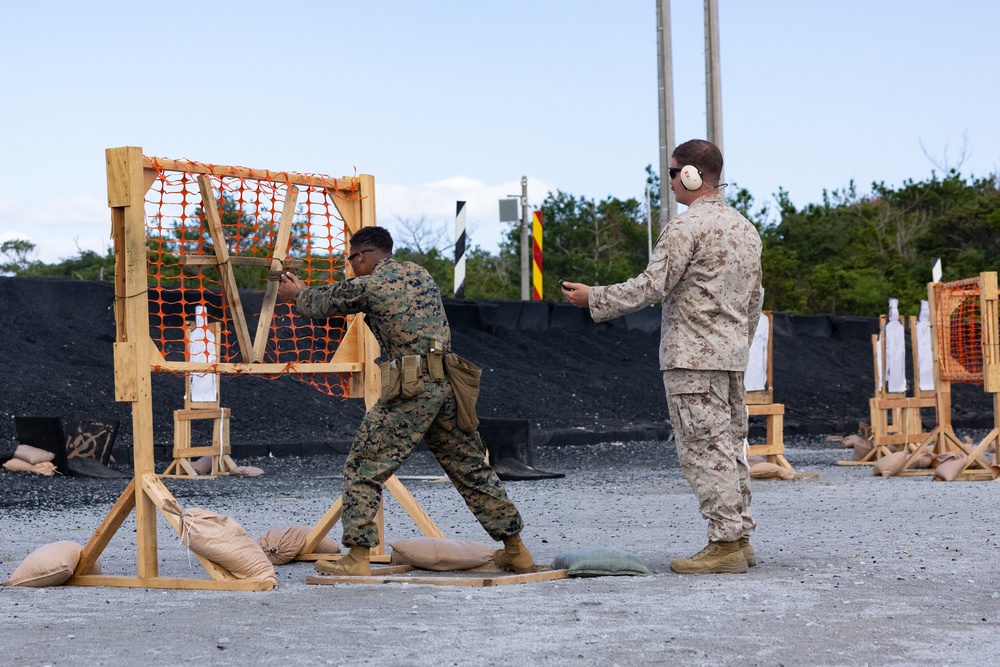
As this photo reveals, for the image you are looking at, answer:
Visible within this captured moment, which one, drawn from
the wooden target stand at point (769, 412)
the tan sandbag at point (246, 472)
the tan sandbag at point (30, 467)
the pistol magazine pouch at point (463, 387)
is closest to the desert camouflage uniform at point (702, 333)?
the pistol magazine pouch at point (463, 387)

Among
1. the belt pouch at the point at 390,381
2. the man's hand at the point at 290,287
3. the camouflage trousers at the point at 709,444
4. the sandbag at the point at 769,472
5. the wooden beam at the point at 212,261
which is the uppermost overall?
the wooden beam at the point at 212,261

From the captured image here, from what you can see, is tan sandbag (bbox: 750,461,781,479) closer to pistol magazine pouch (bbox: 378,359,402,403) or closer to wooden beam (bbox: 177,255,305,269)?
wooden beam (bbox: 177,255,305,269)

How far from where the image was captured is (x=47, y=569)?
249 inches

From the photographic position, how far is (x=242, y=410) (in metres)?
17.8

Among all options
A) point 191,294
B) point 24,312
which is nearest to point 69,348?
point 24,312

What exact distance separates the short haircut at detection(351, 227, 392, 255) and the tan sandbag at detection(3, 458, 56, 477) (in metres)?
7.54

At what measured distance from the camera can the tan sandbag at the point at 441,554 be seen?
663 cm

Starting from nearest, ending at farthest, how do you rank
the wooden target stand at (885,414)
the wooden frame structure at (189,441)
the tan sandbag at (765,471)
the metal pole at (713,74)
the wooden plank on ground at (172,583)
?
1. the wooden plank on ground at (172,583)
2. the tan sandbag at (765,471)
3. the wooden frame structure at (189,441)
4. the wooden target stand at (885,414)
5. the metal pole at (713,74)

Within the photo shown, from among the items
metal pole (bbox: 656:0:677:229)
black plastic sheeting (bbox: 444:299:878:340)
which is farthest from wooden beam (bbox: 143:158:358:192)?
black plastic sheeting (bbox: 444:299:878:340)

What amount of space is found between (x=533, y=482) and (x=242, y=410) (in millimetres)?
6093

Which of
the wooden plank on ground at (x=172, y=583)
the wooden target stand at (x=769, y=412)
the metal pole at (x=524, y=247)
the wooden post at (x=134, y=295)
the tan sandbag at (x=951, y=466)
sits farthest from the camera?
the metal pole at (x=524, y=247)

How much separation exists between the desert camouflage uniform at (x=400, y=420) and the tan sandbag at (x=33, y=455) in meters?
7.63

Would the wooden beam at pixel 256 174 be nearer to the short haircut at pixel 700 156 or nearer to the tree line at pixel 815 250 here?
the short haircut at pixel 700 156

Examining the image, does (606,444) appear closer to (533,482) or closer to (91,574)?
(533,482)
